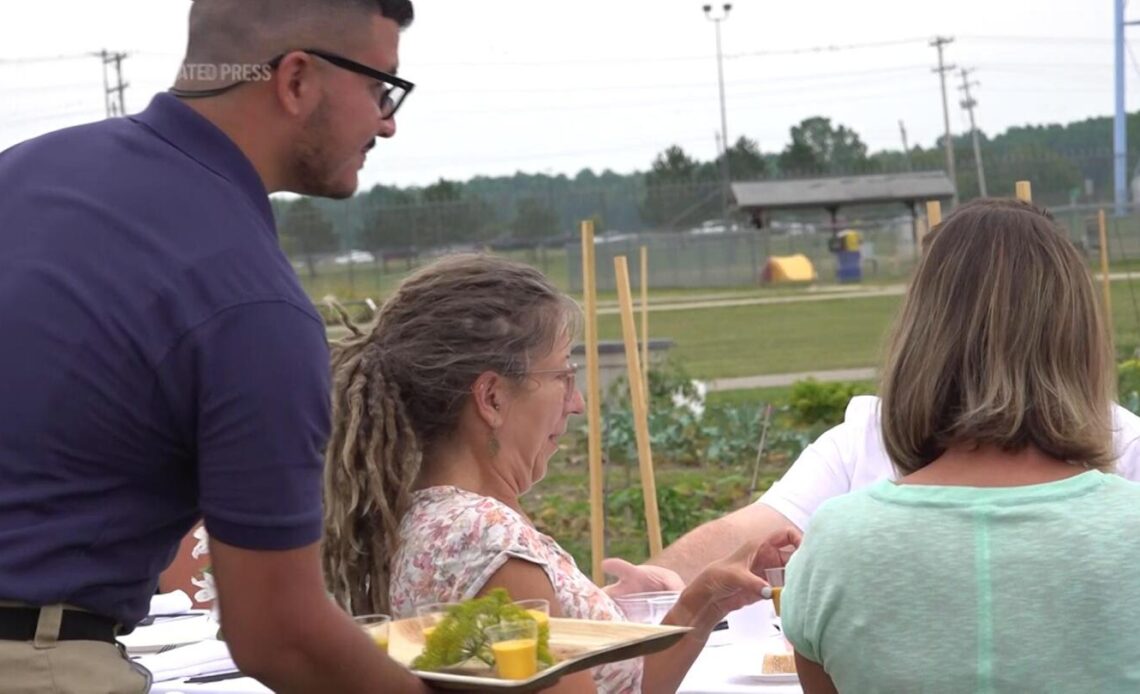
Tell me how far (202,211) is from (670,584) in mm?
2096

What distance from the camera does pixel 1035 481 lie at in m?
2.11

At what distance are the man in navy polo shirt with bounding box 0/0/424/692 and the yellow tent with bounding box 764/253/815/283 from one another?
39.9 metres

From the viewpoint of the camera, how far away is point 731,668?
318cm

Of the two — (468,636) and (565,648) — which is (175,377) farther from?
(565,648)

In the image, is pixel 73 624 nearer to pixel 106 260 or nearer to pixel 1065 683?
pixel 106 260

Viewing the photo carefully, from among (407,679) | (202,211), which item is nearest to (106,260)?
(202,211)

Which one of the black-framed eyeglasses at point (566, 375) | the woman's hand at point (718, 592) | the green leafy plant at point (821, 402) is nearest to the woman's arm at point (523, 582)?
the woman's hand at point (718, 592)

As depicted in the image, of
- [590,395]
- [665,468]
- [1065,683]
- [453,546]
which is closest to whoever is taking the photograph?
[1065,683]

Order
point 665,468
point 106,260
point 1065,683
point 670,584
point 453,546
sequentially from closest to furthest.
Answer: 1. point 106,260
2. point 1065,683
3. point 453,546
4. point 670,584
5. point 665,468

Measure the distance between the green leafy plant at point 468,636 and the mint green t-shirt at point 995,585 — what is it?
44 cm

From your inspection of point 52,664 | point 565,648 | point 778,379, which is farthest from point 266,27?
point 778,379

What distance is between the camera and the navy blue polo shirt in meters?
1.88

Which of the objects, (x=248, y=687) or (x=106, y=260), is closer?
(x=106, y=260)

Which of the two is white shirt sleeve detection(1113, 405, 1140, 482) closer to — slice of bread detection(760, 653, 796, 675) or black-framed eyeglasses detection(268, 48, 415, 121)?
slice of bread detection(760, 653, 796, 675)
